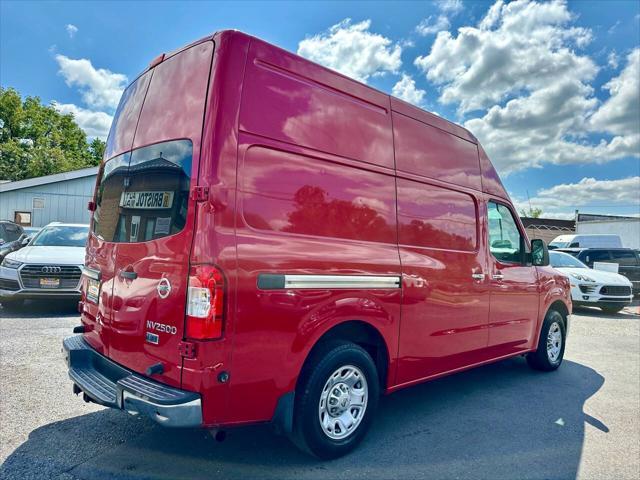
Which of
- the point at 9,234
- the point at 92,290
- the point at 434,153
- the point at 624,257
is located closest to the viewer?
the point at 92,290

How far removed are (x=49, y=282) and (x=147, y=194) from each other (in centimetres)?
609

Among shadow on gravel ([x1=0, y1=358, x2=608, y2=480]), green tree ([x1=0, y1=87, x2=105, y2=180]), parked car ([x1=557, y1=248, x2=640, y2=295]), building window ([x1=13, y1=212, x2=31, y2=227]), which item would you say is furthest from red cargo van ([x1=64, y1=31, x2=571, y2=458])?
green tree ([x1=0, y1=87, x2=105, y2=180])

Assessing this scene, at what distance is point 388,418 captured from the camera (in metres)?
4.18

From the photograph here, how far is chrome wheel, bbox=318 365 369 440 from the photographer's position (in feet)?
10.6

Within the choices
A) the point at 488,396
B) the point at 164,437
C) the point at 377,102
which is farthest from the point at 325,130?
the point at 488,396

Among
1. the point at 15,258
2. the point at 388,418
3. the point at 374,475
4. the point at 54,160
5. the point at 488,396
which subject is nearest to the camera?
the point at 374,475

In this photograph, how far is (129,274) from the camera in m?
3.13

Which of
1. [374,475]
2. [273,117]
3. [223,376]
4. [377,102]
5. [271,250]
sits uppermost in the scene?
[377,102]

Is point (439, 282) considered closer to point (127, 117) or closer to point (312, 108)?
point (312, 108)

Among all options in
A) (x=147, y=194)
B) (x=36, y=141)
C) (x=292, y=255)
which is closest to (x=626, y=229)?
(x=292, y=255)

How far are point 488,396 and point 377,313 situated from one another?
2.35 metres

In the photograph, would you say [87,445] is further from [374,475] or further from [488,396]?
[488,396]

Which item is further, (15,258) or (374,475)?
(15,258)

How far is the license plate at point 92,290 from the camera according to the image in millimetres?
3576
